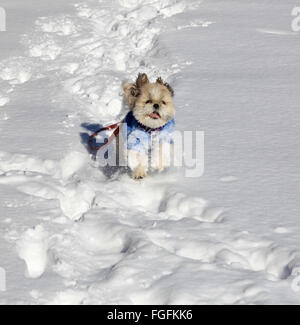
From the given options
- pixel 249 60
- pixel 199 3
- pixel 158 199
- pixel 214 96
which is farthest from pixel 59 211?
pixel 199 3

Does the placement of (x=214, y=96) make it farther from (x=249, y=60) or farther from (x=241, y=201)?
(x=241, y=201)

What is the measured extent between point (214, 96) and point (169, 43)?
6.14ft

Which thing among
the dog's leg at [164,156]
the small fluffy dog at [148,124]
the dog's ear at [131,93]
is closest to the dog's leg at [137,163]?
the small fluffy dog at [148,124]

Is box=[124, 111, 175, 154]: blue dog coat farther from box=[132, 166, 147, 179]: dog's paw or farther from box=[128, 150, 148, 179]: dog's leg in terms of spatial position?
box=[132, 166, 147, 179]: dog's paw

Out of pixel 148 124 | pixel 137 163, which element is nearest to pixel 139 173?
pixel 137 163

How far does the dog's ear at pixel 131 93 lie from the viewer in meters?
4.80

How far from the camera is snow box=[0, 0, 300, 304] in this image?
3.36m

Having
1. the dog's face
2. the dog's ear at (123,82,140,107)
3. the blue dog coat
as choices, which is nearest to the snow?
the blue dog coat

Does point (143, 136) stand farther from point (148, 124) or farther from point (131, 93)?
point (131, 93)

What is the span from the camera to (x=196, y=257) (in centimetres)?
365

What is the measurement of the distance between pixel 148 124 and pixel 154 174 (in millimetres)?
498

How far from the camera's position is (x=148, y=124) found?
4.76 meters

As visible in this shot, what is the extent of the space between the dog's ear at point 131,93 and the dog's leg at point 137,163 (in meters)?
0.41

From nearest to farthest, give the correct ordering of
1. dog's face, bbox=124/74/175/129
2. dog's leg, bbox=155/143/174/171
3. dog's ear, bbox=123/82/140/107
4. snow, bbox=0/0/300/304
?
snow, bbox=0/0/300/304
dog's face, bbox=124/74/175/129
dog's ear, bbox=123/82/140/107
dog's leg, bbox=155/143/174/171
